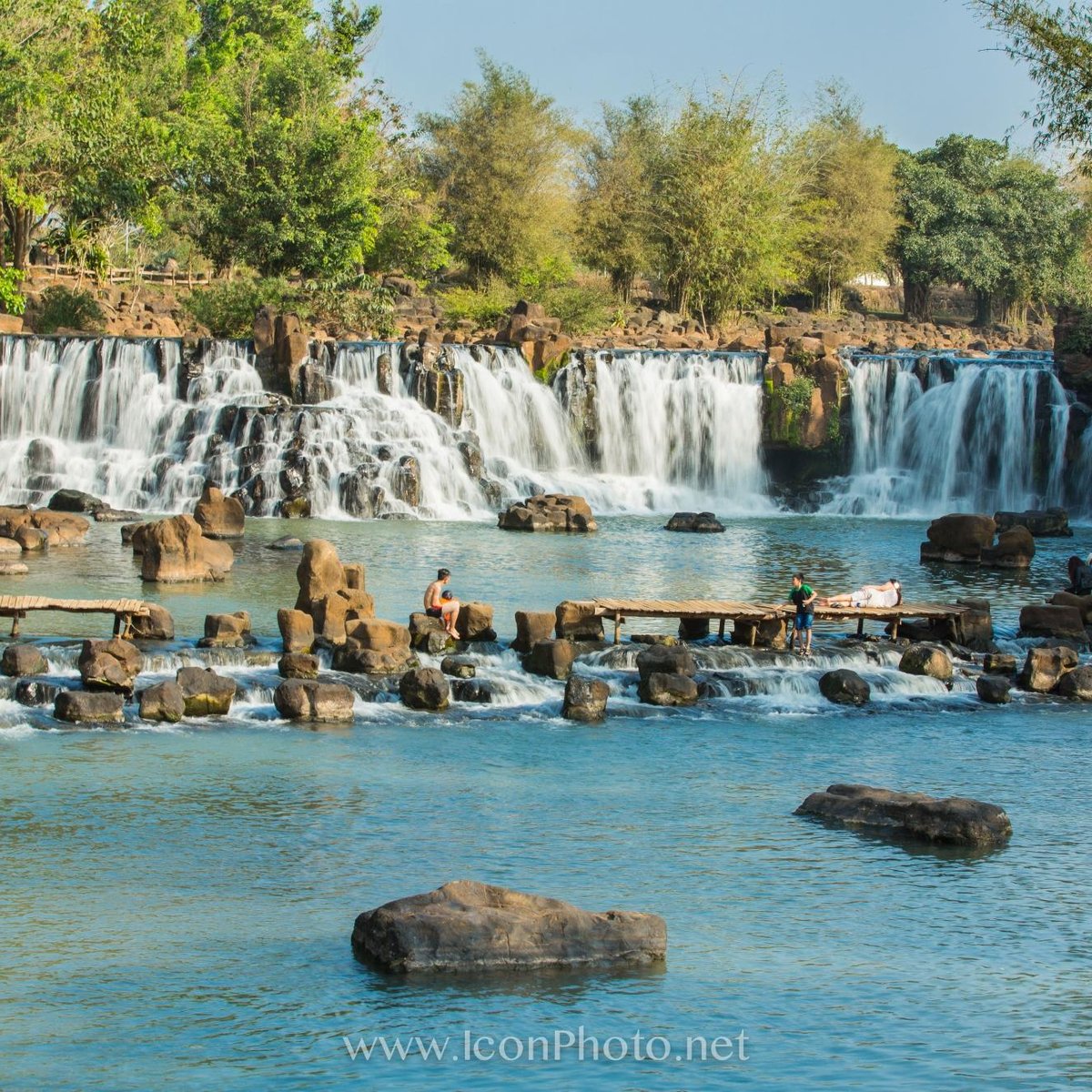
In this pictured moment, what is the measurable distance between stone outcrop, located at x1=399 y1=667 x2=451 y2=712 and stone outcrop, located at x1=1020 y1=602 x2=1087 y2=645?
1086 cm

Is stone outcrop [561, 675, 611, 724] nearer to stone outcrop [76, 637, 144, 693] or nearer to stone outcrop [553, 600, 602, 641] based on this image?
stone outcrop [553, 600, 602, 641]

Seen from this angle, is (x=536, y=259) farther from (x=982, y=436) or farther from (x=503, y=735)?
(x=503, y=735)

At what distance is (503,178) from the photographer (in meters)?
77.4

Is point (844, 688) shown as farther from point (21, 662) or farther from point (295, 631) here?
point (21, 662)

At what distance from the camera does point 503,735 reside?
70.8 feet

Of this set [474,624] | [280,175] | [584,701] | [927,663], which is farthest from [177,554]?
[280,175]

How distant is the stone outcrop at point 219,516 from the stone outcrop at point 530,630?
14932mm

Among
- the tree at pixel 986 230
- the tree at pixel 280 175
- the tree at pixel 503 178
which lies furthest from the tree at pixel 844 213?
the tree at pixel 280 175

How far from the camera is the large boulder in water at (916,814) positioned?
17.2m

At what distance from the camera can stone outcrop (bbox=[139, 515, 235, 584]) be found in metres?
31.5

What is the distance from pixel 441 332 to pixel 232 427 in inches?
624

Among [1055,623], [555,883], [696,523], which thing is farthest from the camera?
[696,523]

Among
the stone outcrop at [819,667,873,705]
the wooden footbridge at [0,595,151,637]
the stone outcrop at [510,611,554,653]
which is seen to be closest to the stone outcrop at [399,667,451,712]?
the stone outcrop at [510,611,554,653]

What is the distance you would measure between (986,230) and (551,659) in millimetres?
71212
